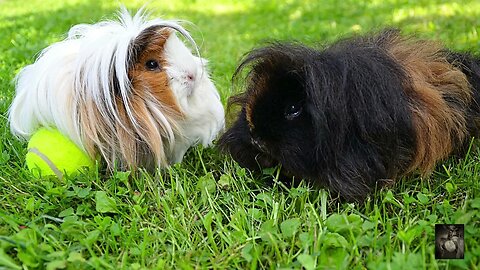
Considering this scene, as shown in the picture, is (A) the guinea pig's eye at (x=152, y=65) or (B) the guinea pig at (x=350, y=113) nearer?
(B) the guinea pig at (x=350, y=113)

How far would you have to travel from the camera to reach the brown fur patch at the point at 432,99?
1.96 m

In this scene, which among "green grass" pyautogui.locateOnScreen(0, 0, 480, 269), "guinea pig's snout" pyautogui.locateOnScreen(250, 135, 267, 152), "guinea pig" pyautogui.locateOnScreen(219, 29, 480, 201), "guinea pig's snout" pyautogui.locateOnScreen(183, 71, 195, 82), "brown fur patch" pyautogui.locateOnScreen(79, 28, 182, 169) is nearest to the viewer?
"green grass" pyautogui.locateOnScreen(0, 0, 480, 269)

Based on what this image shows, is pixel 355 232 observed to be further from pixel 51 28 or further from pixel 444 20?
pixel 51 28

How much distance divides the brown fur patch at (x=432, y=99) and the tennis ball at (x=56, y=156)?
131 cm

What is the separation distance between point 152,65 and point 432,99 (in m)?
1.11

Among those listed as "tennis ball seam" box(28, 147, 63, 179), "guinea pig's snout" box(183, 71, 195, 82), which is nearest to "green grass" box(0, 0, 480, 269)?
"tennis ball seam" box(28, 147, 63, 179)

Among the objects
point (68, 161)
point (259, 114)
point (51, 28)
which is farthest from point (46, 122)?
point (51, 28)

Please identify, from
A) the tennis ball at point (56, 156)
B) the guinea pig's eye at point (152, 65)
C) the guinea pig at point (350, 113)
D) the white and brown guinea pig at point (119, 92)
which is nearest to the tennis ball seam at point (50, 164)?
the tennis ball at point (56, 156)

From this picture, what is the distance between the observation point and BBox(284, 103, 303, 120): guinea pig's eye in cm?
195

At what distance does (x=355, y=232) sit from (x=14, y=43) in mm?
3551

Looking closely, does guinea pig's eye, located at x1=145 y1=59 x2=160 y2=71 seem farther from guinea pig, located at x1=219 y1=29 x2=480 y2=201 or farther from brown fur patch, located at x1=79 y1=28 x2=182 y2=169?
guinea pig, located at x1=219 y1=29 x2=480 y2=201

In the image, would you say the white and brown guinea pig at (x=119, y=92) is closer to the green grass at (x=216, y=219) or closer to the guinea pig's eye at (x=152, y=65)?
the guinea pig's eye at (x=152, y=65)

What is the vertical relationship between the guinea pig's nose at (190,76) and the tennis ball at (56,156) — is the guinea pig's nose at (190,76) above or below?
above

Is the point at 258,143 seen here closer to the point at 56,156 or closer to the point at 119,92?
the point at 119,92
